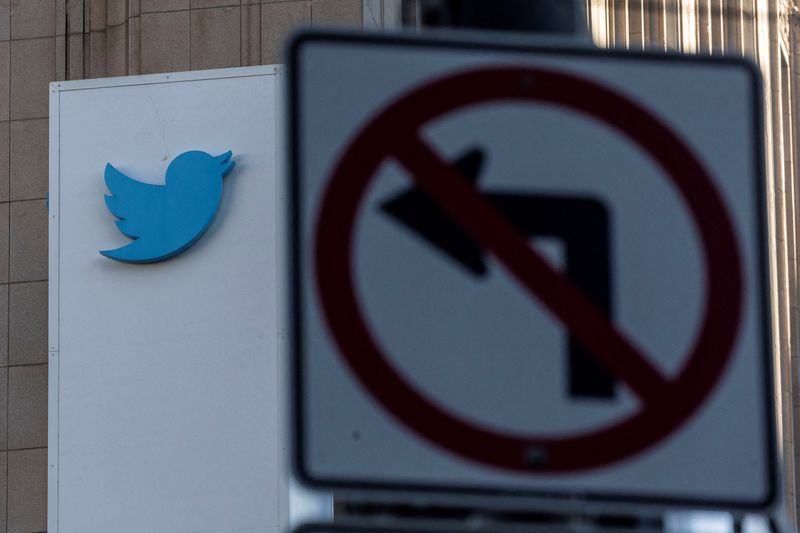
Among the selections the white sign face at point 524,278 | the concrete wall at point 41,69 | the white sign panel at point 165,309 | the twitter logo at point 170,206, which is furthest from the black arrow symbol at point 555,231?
the concrete wall at point 41,69

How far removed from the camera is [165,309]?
15.6m

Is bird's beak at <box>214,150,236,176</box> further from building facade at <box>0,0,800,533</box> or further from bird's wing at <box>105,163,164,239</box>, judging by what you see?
building facade at <box>0,0,800,533</box>

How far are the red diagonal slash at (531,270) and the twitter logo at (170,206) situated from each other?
12.6 m

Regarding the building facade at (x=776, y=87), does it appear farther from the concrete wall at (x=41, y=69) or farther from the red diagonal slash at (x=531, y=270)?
the red diagonal slash at (x=531, y=270)

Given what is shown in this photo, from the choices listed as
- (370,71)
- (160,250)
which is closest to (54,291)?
(160,250)

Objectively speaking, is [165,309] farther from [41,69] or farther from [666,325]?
[666,325]

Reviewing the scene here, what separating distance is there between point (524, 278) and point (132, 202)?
1297 centimetres

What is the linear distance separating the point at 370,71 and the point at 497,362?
0.52m

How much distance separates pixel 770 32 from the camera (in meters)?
27.4

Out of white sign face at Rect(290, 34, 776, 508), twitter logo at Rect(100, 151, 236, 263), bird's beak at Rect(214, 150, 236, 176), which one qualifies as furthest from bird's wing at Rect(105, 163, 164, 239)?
white sign face at Rect(290, 34, 776, 508)

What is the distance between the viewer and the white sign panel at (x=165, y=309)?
15.1 metres

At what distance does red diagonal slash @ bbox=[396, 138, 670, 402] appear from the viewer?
2.96m

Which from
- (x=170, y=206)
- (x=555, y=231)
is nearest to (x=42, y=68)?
(x=170, y=206)

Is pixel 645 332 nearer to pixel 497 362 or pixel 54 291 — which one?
pixel 497 362
